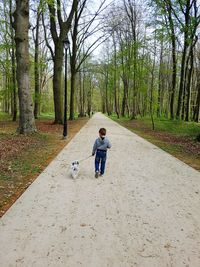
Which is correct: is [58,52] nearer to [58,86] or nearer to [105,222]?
[58,86]

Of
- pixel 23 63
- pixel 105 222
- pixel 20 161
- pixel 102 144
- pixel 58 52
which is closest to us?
pixel 105 222

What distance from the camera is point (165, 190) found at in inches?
223

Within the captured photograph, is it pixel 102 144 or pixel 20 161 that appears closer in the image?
pixel 102 144

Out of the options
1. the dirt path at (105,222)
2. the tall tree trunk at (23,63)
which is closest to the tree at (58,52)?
the tall tree trunk at (23,63)

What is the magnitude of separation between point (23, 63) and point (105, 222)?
10684mm

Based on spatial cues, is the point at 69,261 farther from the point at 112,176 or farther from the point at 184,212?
the point at 112,176

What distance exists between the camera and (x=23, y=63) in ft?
41.7

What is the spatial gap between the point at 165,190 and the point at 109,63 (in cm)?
3819

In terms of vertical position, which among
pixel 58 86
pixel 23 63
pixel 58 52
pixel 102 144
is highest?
pixel 58 52

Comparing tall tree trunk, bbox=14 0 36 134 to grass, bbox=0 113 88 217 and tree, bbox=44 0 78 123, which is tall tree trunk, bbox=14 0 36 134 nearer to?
grass, bbox=0 113 88 217

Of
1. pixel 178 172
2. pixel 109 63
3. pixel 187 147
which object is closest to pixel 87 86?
pixel 109 63

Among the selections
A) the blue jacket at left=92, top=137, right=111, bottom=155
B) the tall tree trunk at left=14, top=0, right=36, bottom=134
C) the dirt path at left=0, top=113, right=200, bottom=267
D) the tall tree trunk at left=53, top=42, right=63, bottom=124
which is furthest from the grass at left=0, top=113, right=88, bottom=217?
the tall tree trunk at left=53, top=42, right=63, bottom=124

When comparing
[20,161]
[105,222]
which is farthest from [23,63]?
[105,222]

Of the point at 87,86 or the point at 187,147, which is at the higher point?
the point at 87,86
